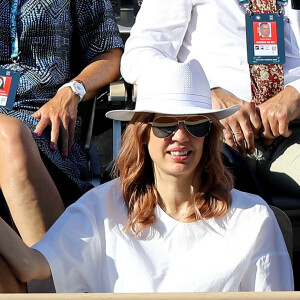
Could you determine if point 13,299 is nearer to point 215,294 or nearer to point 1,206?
point 215,294

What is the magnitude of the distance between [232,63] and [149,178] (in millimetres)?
992

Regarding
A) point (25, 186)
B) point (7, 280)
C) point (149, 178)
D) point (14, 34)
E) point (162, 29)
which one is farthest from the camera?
point (162, 29)

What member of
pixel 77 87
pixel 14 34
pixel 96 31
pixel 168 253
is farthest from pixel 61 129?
pixel 168 253

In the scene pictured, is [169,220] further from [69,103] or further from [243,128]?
[69,103]

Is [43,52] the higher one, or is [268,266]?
[43,52]

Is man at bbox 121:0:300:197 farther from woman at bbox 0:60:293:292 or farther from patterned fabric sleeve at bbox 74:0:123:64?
woman at bbox 0:60:293:292

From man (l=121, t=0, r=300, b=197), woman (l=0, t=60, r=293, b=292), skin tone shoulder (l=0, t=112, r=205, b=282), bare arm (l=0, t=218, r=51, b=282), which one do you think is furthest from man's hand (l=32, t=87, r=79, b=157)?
bare arm (l=0, t=218, r=51, b=282)

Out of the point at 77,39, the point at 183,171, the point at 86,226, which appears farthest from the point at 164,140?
the point at 77,39

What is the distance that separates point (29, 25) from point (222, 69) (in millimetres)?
840

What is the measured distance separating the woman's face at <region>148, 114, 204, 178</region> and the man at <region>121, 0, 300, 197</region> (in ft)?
2.37

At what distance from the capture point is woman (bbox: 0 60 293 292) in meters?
2.31

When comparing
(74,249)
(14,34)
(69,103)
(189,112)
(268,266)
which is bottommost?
(268,266)

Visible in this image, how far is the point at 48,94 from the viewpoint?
3.31 m

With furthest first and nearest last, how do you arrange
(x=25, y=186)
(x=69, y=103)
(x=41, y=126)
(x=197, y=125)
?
(x=69, y=103) < (x=41, y=126) < (x=25, y=186) < (x=197, y=125)
